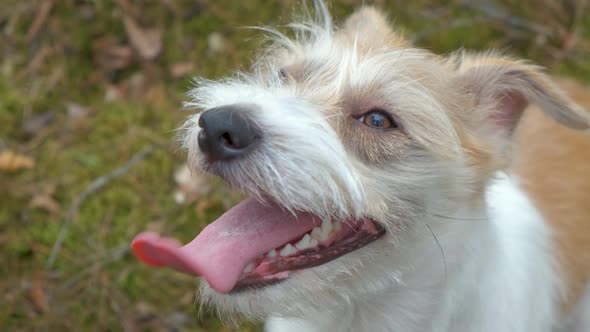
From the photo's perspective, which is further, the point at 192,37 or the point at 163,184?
the point at 192,37

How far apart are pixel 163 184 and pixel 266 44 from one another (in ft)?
5.38

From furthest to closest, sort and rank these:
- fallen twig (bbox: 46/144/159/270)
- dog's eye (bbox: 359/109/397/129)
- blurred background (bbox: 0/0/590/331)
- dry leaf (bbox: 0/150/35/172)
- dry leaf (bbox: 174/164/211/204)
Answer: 1. dry leaf (bbox: 0/150/35/172)
2. dry leaf (bbox: 174/164/211/204)
3. fallen twig (bbox: 46/144/159/270)
4. blurred background (bbox: 0/0/590/331)
5. dog's eye (bbox: 359/109/397/129)

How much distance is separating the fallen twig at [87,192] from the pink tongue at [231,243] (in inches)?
83.2

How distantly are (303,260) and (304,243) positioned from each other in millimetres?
82

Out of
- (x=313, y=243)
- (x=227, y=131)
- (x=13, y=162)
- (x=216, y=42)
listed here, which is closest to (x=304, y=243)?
(x=313, y=243)

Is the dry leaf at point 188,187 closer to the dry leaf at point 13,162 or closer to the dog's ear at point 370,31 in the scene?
the dry leaf at point 13,162

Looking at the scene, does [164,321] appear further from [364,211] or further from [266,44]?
[364,211]

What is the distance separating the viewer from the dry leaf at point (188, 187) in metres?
4.33

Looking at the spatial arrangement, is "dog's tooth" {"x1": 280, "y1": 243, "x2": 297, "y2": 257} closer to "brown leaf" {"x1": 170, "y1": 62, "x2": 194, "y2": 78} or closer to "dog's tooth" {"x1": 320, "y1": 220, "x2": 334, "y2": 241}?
"dog's tooth" {"x1": 320, "y1": 220, "x2": 334, "y2": 241}

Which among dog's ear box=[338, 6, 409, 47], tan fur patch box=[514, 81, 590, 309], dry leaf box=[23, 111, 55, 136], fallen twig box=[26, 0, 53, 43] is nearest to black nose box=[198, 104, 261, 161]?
dog's ear box=[338, 6, 409, 47]

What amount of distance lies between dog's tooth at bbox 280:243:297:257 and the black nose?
396 millimetres

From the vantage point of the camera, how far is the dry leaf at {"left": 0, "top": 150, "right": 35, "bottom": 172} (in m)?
4.45

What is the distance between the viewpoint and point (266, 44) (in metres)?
3.26

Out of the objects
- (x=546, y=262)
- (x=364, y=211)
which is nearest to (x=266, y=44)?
(x=364, y=211)
